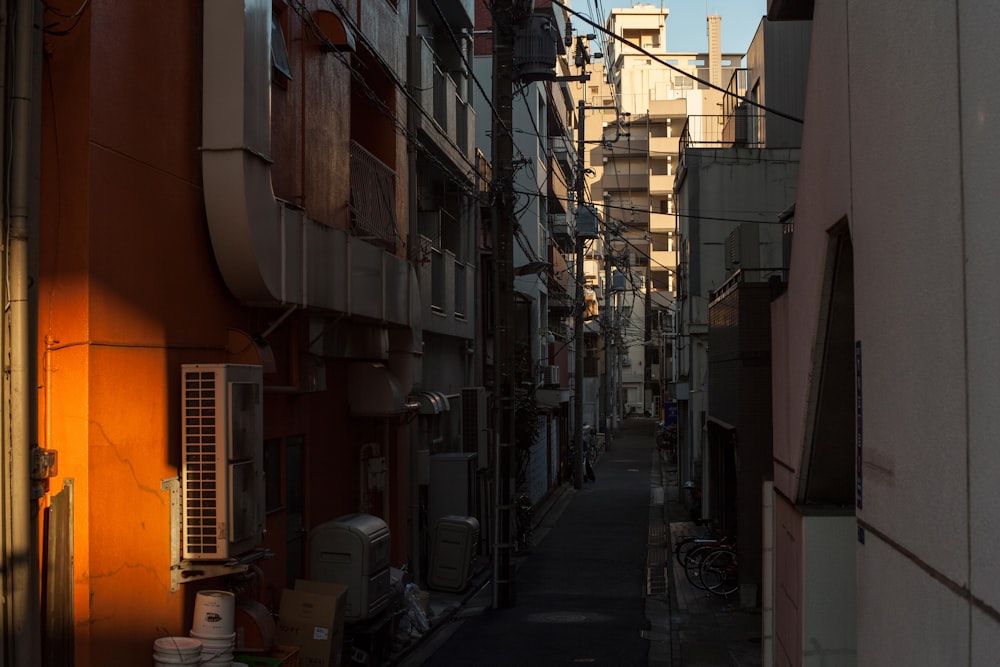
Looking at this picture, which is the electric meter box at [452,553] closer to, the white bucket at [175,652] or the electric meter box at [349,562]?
the electric meter box at [349,562]

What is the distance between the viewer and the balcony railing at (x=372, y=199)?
15.9 metres

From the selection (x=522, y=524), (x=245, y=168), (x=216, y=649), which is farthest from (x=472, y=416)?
(x=216, y=649)

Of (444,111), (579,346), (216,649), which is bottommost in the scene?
(216,649)

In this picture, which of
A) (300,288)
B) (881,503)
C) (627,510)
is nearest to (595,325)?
(627,510)

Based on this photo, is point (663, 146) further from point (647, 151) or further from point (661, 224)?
point (661, 224)

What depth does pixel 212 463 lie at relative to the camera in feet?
32.3

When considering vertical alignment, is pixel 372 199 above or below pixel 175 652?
above

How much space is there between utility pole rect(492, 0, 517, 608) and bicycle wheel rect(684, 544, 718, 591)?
3.40m

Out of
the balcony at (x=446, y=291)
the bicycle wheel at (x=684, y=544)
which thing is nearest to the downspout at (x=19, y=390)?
the balcony at (x=446, y=291)

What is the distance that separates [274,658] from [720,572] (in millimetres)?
10873

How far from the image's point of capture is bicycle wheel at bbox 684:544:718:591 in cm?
2039

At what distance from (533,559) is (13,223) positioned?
19110 mm

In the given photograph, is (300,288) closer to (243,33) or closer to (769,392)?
(243,33)

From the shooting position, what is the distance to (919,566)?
475 cm
